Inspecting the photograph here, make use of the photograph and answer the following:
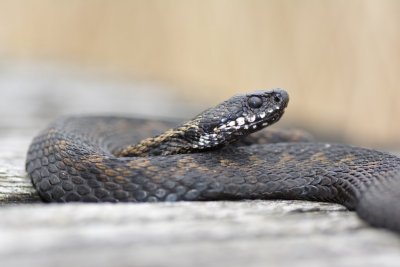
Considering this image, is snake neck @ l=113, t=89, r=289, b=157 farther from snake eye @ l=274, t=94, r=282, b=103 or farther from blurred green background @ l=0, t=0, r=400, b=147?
blurred green background @ l=0, t=0, r=400, b=147

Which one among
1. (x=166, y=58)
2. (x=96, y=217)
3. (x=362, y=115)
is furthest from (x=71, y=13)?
(x=96, y=217)

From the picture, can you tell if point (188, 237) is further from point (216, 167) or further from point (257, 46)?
point (257, 46)

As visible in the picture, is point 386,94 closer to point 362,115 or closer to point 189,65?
point 362,115

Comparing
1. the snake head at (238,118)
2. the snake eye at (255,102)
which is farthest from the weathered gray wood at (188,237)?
the snake eye at (255,102)

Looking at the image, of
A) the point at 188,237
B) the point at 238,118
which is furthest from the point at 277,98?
the point at 188,237

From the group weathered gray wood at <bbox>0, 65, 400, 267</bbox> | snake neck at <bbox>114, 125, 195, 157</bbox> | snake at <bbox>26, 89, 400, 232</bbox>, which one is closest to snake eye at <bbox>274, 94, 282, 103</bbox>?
snake at <bbox>26, 89, 400, 232</bbox>
